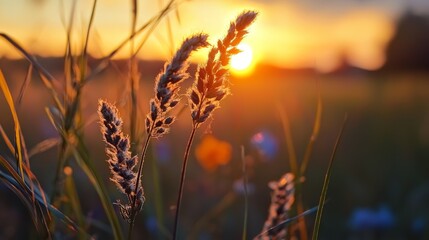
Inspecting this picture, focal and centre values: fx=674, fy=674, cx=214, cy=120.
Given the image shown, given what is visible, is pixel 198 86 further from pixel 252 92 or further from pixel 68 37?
pixel 252 92

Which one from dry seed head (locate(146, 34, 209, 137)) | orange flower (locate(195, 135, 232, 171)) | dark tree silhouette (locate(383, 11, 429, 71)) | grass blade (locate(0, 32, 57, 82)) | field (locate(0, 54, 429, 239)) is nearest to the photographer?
dry seed head (locate(146, 34, 209, 137))

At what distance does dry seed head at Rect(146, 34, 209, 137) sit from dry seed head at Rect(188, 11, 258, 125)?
0.9 inches

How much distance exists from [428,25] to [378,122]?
18594 mm

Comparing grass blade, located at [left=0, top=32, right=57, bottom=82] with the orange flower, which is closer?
grass blade, located at [left=0, top=32, right=57, bottom=82]

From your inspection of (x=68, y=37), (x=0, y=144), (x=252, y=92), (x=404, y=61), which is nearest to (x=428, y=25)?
(x=404, y=61)

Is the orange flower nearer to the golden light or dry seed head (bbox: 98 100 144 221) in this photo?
the golden light

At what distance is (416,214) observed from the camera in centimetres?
305

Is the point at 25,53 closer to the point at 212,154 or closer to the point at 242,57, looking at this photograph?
the point at 242,57

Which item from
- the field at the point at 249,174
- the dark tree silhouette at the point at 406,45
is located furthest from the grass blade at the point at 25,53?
the dark tree silhouette at the point at 406,45

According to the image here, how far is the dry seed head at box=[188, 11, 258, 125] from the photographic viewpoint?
83 centimetres

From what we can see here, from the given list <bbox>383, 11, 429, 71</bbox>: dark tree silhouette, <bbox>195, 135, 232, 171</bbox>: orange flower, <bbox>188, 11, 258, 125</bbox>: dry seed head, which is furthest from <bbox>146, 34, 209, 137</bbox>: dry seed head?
<bbox>383, 11, 429, 71</bbox>: dark tree silhouette

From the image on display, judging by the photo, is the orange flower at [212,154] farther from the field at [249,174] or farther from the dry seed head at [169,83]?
the dry seed head at [169,83]

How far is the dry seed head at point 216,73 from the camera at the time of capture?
83 cm

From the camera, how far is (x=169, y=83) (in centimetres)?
82
